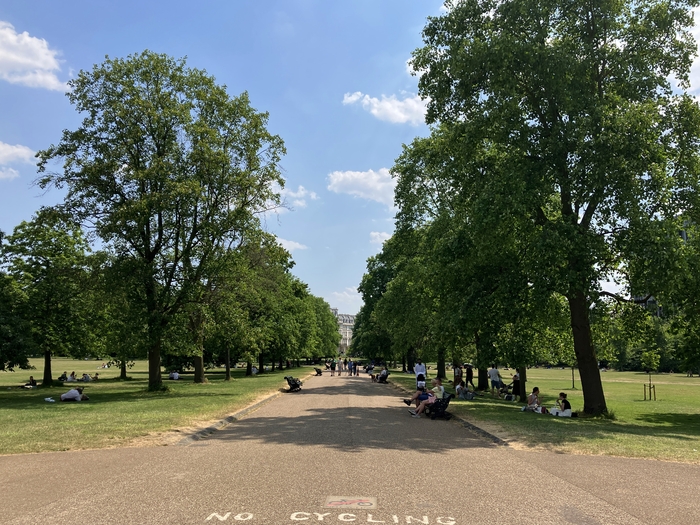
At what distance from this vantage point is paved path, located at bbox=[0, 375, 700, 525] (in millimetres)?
6125

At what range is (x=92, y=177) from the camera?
25578 millimetres

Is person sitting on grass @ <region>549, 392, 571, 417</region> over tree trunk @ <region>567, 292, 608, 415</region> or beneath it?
beneath

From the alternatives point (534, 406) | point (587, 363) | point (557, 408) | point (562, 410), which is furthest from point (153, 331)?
point (587, 363)

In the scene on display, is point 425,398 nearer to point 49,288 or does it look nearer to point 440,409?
point 440,409

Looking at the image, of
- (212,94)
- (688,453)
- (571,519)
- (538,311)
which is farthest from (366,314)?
(571,519)

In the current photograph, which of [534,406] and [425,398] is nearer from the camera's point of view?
[425,398]

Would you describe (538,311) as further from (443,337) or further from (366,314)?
(366,314)

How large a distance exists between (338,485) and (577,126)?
13.7 meters

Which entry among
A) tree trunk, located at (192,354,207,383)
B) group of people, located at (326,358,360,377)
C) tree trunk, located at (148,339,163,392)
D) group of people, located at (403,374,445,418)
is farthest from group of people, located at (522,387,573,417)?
group of people, located at (326,358,360,377)

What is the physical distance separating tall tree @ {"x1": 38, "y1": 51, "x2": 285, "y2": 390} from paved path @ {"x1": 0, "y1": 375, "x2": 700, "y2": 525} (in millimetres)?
16407

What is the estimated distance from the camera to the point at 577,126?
1642 centimetres

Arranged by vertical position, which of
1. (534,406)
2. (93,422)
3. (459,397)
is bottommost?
(459,397)

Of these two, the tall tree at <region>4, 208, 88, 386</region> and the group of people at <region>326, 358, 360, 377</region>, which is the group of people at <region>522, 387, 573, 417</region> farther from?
the group of people at <region>326, 358, 360, 377</region>

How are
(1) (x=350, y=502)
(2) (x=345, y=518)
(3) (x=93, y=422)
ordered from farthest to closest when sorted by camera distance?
(3) (x=93, y=422)
(1) (x=350, y=502)
(2) (x=345, y=518)
